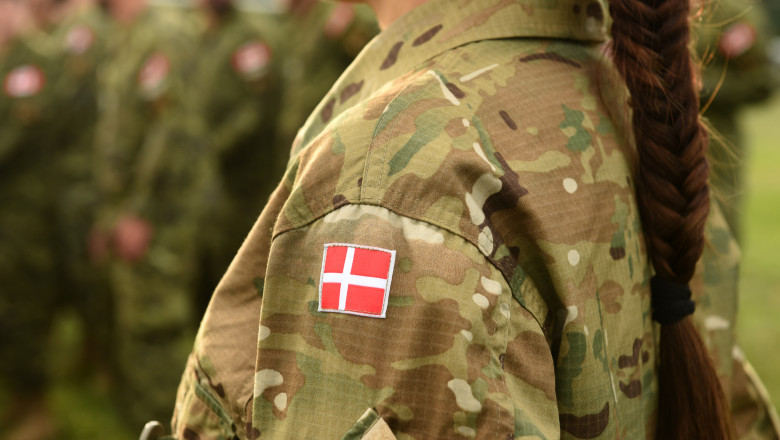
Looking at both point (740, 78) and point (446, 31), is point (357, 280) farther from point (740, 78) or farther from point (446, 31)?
point (740, 78)

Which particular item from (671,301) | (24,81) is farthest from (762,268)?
(671,301)

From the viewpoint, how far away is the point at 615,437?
882mm

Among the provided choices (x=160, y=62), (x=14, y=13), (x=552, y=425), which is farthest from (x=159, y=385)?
(x=552, y=425)

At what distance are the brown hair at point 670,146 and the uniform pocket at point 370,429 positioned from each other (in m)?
0.41

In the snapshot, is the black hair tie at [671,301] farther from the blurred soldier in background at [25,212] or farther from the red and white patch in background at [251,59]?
the red and white patch in background at [251,59]

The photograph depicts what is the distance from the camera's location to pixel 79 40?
4.48 metres

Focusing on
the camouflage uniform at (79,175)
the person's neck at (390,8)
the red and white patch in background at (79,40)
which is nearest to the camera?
the person's neck at (390,8)

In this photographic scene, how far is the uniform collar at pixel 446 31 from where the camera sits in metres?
0.92

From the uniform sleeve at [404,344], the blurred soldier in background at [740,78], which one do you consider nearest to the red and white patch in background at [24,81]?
the blurred soldier in background at [740,78]

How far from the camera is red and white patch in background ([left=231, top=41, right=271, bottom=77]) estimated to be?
15.1 ft

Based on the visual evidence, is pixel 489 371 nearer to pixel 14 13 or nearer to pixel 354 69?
pixel 354 69

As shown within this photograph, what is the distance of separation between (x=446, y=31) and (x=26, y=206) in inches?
143

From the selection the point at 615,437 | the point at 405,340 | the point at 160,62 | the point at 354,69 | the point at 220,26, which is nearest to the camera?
the point at 405,340

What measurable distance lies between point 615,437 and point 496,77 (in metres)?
0.41
